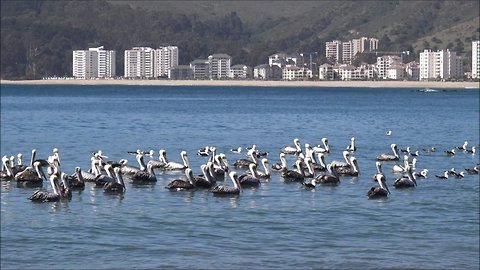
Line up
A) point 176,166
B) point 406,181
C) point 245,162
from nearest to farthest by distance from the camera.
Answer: point 406,181
point 176,166
point 245,162

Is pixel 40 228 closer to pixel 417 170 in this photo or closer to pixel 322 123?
pixel 417 170

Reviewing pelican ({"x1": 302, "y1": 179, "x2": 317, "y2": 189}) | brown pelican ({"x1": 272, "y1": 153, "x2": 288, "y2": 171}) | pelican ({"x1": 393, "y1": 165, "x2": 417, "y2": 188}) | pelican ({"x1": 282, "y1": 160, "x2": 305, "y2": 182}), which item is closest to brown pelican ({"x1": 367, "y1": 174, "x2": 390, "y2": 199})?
pelican ({"x1": 393, "y1": 165, "x2": 417, "y2": 188})

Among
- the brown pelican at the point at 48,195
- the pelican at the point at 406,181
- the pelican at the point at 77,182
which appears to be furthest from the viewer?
the pelican at the point at 406,181

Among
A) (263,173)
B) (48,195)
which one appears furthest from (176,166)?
(48,195)

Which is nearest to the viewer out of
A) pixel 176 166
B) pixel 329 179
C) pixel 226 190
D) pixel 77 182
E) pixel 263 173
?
pixel 226 190

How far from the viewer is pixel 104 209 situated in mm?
28000

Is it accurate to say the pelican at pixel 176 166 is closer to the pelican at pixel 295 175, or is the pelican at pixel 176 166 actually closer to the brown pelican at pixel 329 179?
the pelican at pixel 295 175

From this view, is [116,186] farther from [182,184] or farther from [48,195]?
[48,195]

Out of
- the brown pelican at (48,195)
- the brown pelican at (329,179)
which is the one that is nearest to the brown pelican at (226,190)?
the brown pelican at (329,179)

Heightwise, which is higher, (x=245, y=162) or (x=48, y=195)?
(x=245, y=162)

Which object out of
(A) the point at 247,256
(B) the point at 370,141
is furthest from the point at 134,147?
(A) the point at 247,256

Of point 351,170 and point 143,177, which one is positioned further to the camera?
point 351,170

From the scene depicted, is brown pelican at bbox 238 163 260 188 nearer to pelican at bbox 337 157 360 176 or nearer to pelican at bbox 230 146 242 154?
pelican at bbox 337 157 360 176

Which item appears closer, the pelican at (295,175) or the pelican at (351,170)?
the pelican at (295,175)
